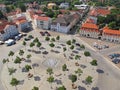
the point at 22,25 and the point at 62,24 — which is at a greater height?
the point at 62,24

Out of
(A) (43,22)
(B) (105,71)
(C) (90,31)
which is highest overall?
(A) (43,22)

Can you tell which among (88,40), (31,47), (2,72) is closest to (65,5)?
(88,40)

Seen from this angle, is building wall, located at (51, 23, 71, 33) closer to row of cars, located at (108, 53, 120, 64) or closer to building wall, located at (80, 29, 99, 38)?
building wall, located at (80, 29, 99, 38)

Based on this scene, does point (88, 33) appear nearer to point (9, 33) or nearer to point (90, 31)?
point (90, 31)

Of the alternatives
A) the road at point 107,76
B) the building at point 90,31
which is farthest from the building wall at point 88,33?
the road at point 107,76

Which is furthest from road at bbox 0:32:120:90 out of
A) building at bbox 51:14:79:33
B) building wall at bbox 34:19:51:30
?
building wall at bbox 34:19:51:30

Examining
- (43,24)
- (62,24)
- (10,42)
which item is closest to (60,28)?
(62,24)
